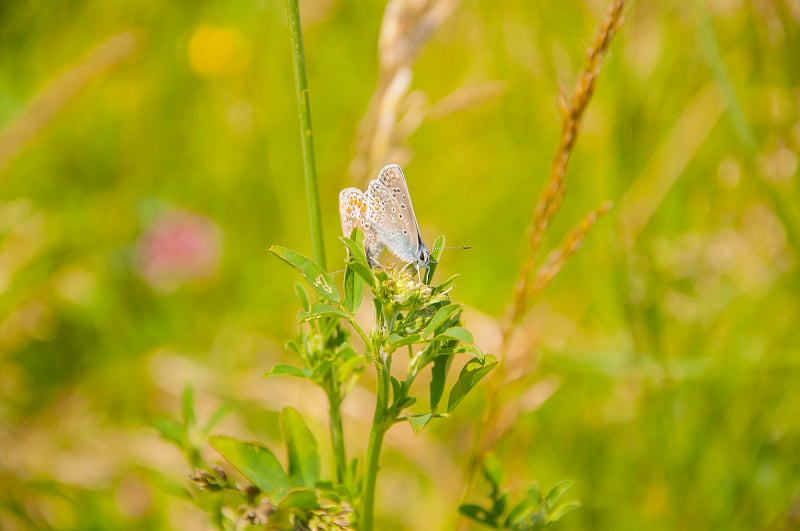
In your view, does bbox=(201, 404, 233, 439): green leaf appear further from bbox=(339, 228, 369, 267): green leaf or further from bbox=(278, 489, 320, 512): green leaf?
bbox=(339, 228, 369, 267): green leaf

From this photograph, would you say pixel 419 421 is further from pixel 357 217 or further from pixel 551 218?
pixel 551 218

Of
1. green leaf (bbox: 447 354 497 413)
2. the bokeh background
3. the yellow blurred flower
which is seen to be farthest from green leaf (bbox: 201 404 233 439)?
the yellow blurred flower

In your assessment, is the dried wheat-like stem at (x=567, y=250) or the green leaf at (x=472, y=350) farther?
the dried wheat-like stem at (x=567, y=250)

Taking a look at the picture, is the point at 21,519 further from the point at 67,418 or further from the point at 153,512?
the point at 67,418

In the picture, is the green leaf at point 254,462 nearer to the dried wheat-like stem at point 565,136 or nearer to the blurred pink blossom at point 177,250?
the dried wheat-like stem at point 565,136

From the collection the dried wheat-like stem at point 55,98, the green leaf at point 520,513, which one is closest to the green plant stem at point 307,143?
the green leaf at point 520,513

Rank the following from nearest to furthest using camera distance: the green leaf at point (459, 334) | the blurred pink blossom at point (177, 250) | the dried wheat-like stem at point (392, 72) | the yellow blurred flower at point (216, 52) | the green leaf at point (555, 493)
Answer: the green leaf at point (459, 334)
the green leaf at point (555, 493)
the dried wheat-like stem at point (392, 72)
the blurred pink blossom at point (177, 250)
the yellow blurred flower at point (216, 52)

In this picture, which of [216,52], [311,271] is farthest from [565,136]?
[216,52]
